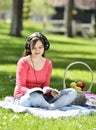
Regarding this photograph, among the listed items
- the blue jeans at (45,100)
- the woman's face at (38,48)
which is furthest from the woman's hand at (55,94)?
the woman's face at (38,48)

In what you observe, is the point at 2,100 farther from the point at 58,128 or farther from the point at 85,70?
the point at 85,70

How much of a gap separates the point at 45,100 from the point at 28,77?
525 mm

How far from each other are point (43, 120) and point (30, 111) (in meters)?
0.63

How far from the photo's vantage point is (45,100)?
830cm

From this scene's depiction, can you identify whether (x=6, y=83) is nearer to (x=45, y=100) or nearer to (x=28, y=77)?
(x=28, y=77)

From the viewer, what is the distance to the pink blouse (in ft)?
27.7

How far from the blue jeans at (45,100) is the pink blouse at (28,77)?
0.17 metres

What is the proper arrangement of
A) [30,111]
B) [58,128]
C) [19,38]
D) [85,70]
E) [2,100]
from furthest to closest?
[19,38] < [85,70] < [2,100] < [30,111] < [58,128]

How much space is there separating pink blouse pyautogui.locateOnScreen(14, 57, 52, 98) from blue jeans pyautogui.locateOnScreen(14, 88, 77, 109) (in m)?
0.17

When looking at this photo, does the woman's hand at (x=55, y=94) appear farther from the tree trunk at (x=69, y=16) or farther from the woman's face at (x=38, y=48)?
the tree trunk at (x=69, y=16)

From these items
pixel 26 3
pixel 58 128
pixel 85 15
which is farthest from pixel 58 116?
pixel 26 3

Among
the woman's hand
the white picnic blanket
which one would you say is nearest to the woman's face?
the woman's hand

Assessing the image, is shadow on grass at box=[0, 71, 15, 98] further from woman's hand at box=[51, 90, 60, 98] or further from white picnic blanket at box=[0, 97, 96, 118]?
woman's hand at box=[51, 90, 60, 98]

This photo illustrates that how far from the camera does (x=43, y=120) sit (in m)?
7.33
